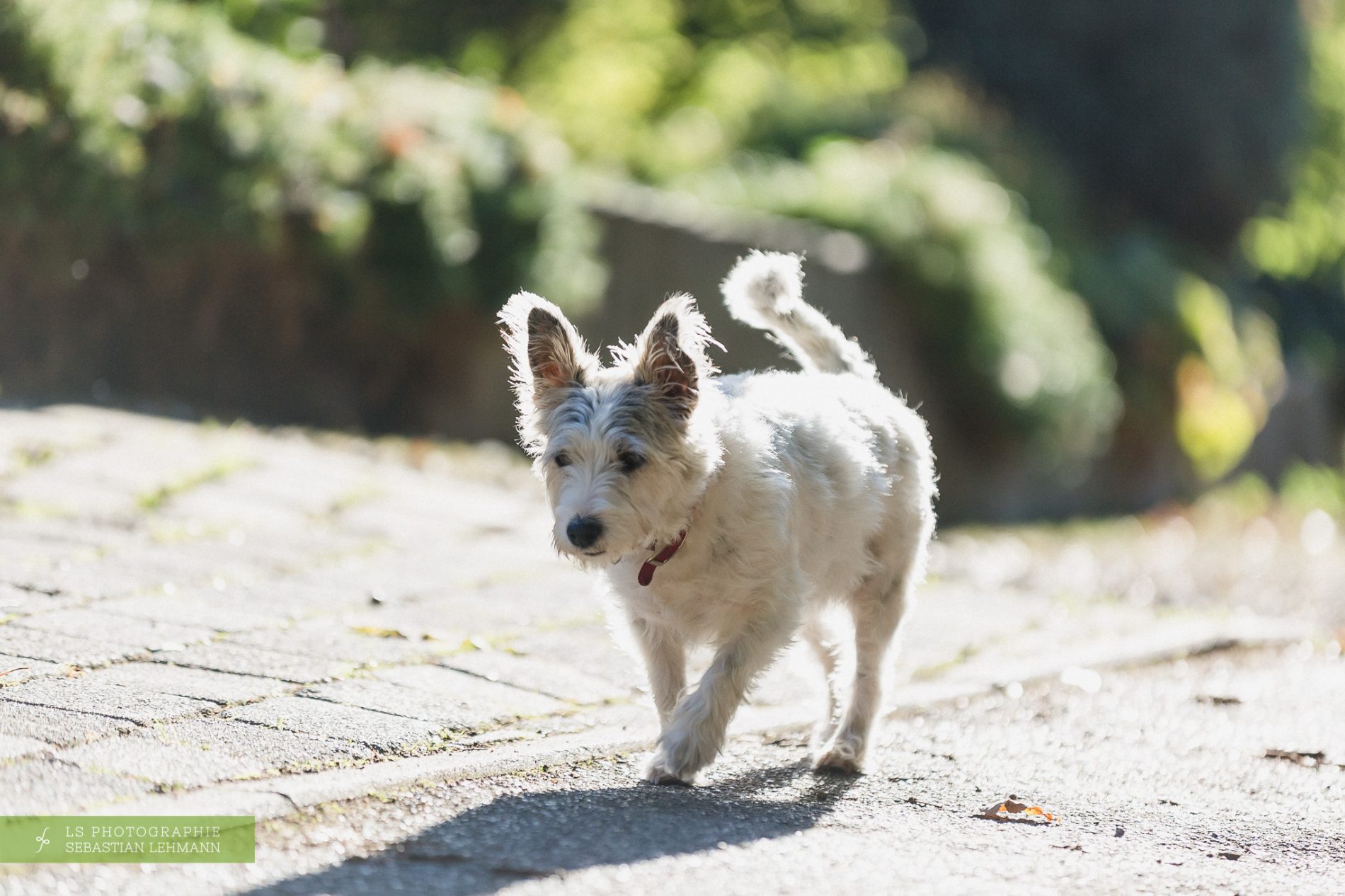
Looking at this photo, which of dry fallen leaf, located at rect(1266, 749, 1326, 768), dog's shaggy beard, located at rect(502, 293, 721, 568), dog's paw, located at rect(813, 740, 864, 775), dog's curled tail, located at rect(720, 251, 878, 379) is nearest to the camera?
dog's shaggy beard, located at rect(502, 293, 721, 568)

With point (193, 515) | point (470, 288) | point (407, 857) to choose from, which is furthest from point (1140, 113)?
point (407, 857)

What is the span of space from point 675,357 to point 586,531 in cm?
58

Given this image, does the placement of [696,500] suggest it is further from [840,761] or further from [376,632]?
[376,632]

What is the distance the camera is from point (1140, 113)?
2000 cm

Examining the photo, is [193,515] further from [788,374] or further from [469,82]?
[469,82]

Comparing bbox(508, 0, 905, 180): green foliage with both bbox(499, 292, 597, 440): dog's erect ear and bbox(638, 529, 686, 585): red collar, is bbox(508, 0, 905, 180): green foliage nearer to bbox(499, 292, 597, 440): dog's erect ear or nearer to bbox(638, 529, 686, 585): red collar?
bbox(499, 292, 597, 440): dog's erect ear

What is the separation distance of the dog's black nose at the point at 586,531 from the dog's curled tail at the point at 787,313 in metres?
1.45

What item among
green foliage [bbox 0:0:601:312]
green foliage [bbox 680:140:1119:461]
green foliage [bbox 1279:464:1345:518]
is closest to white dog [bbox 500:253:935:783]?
green foliage [bbox 0:0:601:312]

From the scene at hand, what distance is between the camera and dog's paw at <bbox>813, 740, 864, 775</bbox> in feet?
15.8

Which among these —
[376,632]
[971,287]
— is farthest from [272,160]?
[971,287]

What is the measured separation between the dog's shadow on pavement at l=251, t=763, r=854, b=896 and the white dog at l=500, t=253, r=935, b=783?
0.20 metres

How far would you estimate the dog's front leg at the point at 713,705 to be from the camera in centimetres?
440

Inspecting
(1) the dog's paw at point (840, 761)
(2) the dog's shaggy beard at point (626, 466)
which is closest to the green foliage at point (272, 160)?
(2) the dog's shaggy beard at point (626, 466)
